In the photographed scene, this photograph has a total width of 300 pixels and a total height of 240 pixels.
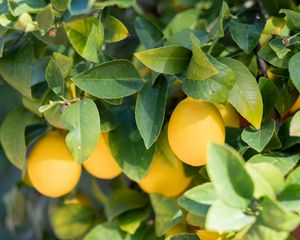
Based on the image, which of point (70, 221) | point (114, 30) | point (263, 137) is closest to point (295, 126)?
point (263, 137)

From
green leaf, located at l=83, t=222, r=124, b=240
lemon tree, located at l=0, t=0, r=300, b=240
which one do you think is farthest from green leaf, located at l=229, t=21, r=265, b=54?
green leaf, located at l=83, t=222, r=124, b=240

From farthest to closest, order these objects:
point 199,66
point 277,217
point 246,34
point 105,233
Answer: point 105,233, point 246,34, point 199,66, point 277,217

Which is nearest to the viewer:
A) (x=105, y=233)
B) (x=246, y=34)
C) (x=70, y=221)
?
(x=246, y=34)

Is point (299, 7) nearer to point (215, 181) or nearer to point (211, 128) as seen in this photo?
point (211, 128)

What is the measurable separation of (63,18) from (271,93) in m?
0.25

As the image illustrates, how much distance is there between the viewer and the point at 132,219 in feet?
2.81

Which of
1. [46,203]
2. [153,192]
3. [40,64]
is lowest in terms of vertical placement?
[46,203]

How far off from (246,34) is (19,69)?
283 millimetres

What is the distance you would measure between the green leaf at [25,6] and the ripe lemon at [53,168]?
22cm

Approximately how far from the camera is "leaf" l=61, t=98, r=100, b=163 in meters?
0.63

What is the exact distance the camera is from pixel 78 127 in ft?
2.07

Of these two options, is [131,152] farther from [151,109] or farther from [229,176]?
[229,176]

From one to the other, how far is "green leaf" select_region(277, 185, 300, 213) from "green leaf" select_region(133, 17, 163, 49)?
1.16 feet

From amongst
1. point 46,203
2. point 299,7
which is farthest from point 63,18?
point 46,203
